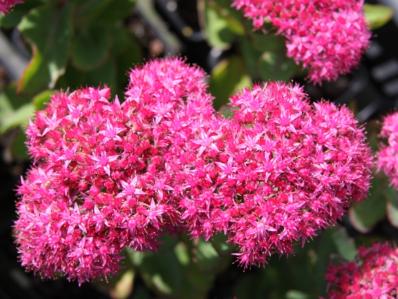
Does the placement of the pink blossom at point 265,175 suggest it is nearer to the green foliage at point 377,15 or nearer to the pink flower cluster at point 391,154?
the pink flower cluster at point 391,154

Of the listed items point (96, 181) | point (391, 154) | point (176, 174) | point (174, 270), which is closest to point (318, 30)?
point (391, 154)

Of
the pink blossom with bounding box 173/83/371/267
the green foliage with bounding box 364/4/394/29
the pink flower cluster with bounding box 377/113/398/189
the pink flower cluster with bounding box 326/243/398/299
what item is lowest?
the pink flower cluster with bounding box 326/243/398/299

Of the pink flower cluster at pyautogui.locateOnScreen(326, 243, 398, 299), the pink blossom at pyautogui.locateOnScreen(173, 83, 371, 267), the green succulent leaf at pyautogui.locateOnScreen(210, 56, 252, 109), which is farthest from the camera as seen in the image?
the green succulent leaf at pyautogui.locateOnScreen(210, 56, 252, 109)

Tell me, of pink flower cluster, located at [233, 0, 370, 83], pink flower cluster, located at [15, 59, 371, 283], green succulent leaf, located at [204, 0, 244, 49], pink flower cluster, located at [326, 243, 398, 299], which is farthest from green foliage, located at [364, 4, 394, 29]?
pink flower cluster, located at [326, 243, 398, 299]

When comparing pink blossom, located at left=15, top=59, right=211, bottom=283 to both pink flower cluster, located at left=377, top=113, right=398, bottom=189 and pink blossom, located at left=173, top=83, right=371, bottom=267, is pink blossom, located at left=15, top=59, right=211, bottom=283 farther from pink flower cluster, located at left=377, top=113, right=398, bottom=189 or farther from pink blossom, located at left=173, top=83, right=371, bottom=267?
pink flower cluster, located at left=377, top=113, right=398, bottom=189

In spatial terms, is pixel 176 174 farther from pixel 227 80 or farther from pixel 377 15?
pixel 377 15

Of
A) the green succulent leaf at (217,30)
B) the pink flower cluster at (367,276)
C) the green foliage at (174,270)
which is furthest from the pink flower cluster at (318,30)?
the green foliage at (174,270)
